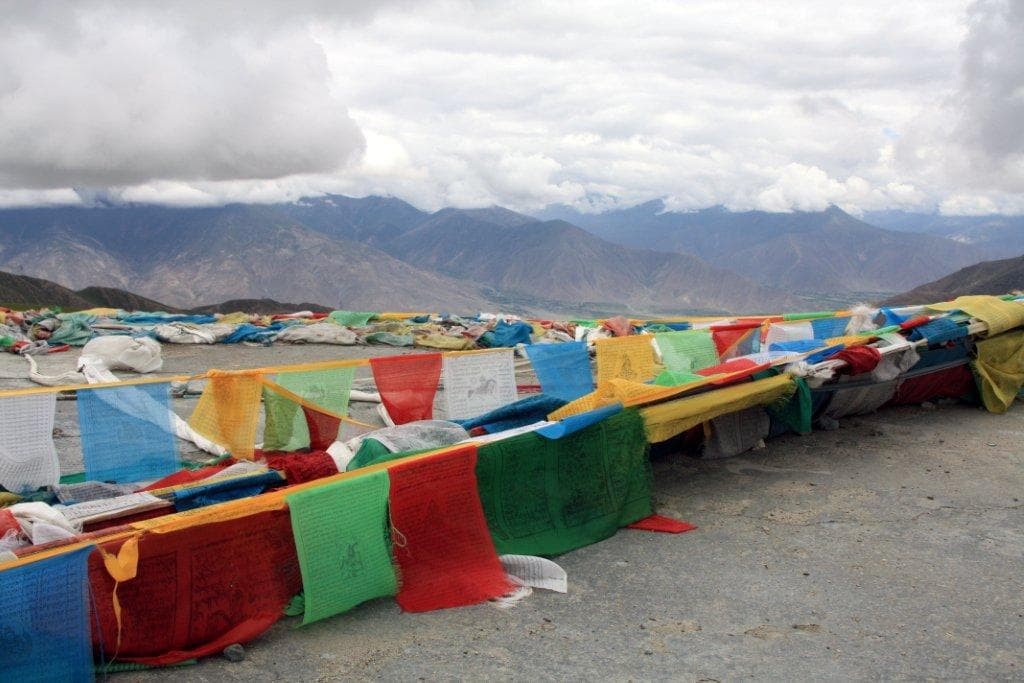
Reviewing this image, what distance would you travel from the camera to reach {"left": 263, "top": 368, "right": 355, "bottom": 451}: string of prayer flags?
664cm

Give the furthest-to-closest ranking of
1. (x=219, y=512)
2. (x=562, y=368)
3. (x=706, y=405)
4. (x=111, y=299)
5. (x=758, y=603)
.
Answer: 1. (x=111, y=299)
2. (x=562, y=368)
3. (x=706, y=405)
4. (x=758, y=603)
5. (x=219, y=512)

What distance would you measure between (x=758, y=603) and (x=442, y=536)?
170 centimetres

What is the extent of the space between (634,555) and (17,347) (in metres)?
12.3

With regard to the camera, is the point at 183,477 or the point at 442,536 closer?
the point at 442,536

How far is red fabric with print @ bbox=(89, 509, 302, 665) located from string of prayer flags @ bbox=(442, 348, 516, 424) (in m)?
3.75

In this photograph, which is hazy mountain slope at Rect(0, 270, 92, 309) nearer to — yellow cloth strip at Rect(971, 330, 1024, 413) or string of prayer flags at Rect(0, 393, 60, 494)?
string of prayer flags at Rect(0, 393, 60, 494)

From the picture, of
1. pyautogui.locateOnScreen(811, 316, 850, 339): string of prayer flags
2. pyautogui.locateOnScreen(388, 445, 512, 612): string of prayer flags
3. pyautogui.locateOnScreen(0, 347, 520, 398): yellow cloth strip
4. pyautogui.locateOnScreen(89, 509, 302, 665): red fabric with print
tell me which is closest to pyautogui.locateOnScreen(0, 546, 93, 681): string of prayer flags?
pyautogui.locateOnScreen(89, 509, 302, 665): red fabric with print

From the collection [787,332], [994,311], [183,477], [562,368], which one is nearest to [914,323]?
[994,311]

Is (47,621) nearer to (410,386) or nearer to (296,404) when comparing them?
(296,404)

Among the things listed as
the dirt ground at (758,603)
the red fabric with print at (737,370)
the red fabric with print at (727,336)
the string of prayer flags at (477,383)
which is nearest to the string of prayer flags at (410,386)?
the string of prayer flags at (477,383)

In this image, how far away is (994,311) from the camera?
8.55m

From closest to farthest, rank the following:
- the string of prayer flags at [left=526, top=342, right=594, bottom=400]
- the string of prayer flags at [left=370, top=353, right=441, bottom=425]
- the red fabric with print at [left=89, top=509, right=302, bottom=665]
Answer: the red fabric with print at [left=89, top=509, right=302, bottom=665]
the string of prayer flags at [left=370, top=353, right=441, bottom=425]
the string of prayer flags at [left=526, top=342, right=594, bottom=400]

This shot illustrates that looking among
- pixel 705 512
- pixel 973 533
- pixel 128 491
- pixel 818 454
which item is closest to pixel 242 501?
pixel 128 491

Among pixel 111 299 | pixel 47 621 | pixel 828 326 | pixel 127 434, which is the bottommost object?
pixel 47 621
